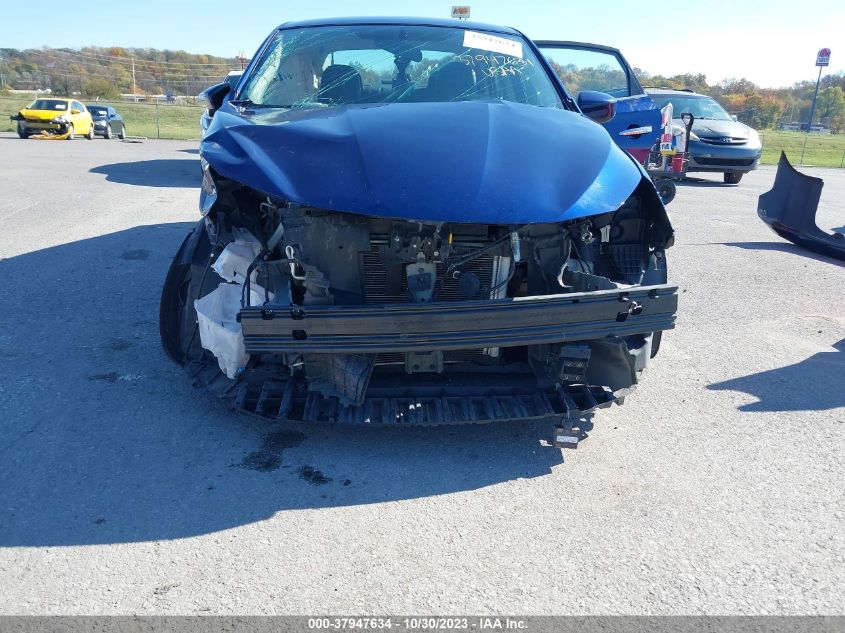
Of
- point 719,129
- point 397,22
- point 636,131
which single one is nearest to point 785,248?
point 636,131

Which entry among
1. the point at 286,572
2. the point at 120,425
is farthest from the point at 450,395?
the point at 120,425

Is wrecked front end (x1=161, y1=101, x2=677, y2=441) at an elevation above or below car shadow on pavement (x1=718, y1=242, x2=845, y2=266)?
above

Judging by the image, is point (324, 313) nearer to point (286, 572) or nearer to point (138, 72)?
point (286, 572)

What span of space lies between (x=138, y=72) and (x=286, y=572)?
60.5 metres

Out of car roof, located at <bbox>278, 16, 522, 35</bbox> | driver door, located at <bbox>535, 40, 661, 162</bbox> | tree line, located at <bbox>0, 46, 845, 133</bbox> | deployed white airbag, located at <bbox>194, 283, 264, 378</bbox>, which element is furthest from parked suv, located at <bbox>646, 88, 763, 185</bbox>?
tree line, located at <bbox>0, 46, 845, 133</bbox>

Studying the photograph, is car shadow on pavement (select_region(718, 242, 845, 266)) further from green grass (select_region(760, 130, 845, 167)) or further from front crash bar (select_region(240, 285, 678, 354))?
green grass (select_region(760, 130, 845, 167))

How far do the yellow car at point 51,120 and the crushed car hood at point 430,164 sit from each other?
2171cm

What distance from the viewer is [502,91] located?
4137 mm

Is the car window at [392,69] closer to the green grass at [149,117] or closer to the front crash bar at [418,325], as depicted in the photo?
the front crash bar at [418,325]

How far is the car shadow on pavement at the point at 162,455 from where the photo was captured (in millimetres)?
2551

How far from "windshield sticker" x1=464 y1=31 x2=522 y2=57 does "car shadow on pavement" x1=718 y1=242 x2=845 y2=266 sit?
429cm

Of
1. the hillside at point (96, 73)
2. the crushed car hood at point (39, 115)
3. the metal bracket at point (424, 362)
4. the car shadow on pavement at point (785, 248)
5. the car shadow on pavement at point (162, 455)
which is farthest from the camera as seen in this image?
the hillside at point (96, 73)

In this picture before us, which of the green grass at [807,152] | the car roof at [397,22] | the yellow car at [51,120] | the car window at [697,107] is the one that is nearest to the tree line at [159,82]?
the green grass at [807,152]

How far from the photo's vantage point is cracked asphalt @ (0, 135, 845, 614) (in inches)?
86.3
